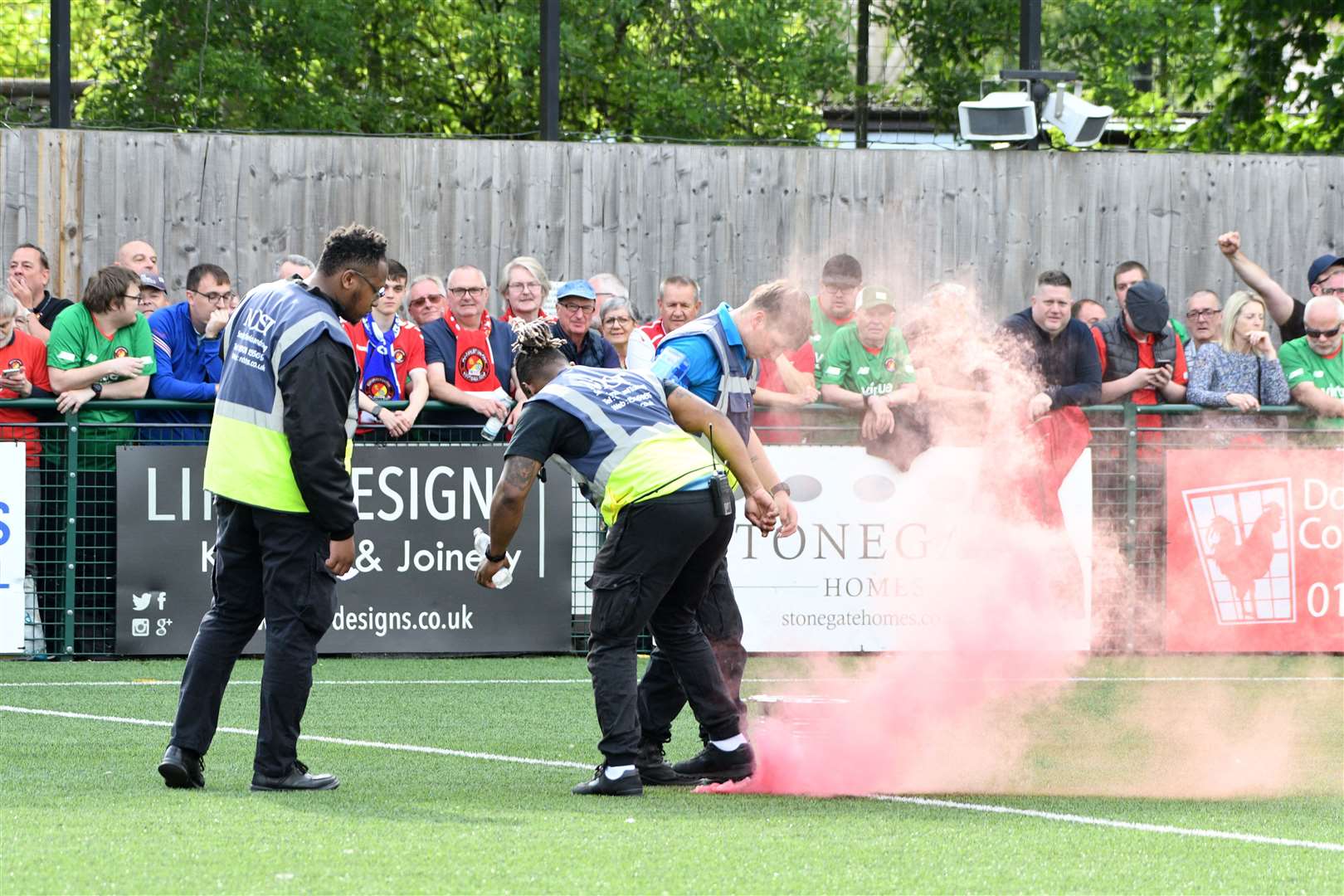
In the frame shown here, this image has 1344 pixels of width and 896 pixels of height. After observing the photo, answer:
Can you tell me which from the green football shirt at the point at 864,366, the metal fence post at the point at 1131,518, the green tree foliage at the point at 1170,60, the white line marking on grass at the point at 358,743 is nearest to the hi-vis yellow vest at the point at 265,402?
the white line marking on grass at the point at 358,743

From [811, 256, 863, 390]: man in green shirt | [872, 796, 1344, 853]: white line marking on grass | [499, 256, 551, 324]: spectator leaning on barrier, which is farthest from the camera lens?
[499, 256, 551, 324]: spectator leaning on barrier

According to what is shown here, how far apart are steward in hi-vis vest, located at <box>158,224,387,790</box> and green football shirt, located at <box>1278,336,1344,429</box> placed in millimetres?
7614

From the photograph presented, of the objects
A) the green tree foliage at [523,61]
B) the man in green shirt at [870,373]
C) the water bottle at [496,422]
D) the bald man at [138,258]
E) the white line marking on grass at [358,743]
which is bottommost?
the white line marking on grass at [358,743]

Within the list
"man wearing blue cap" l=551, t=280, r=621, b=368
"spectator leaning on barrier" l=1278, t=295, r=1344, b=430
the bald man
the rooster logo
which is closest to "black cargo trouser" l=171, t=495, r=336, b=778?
"man wearing blue cap" l=551, t=280, r=621, b=368

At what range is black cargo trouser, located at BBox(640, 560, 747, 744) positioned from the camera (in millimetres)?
7500

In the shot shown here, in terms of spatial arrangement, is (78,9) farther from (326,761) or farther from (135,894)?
(135,894)

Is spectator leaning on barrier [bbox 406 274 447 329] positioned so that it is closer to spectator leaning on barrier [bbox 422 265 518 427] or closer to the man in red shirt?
spectator leaning on barrier [bbox 422 265 518 427]

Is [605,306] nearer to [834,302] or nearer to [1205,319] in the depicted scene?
[834,302]

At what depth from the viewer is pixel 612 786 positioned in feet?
22.4

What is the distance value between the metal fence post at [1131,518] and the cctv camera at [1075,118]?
4288mm

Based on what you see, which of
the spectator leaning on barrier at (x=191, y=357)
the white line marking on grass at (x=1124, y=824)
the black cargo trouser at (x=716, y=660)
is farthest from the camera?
the spectator leaning on barrier at (x=191, y=357)

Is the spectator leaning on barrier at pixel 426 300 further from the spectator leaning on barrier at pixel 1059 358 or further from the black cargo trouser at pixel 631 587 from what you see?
the black cargo trouser at pixel 631 587

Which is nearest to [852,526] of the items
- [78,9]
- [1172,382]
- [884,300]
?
[884,300]

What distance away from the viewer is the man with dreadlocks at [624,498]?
22.4 ft
